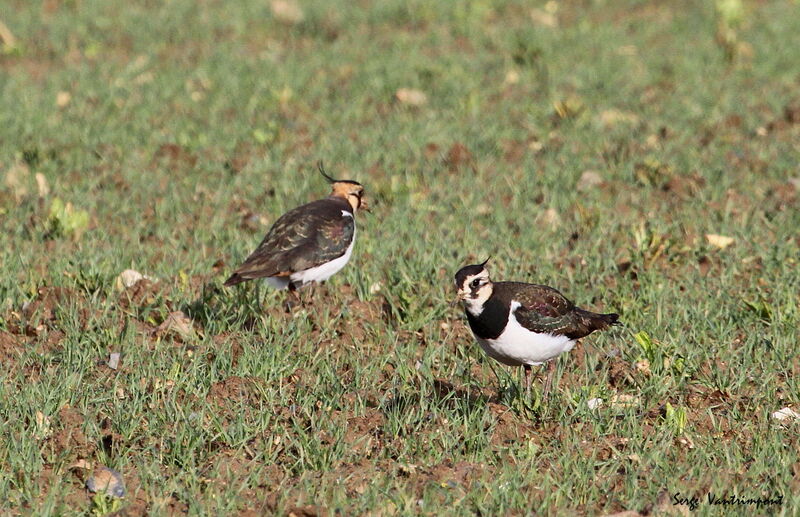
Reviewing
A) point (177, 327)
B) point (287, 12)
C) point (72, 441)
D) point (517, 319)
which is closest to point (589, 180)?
point (517, 319)

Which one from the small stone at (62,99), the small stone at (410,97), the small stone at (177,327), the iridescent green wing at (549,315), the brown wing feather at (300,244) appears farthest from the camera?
the small stone at (410,97)

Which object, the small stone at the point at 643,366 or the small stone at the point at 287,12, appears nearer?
the small stone at the point at 643,366

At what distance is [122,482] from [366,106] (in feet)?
24.0

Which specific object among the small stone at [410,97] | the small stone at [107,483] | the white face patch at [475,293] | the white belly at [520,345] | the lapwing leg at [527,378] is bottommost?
the small stone at [410,97]

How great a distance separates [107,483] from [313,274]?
254 centimetres

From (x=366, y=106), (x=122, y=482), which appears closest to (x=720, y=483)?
(x=122, y=482)

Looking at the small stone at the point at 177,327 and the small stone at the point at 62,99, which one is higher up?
the small stone at the point at 177,327

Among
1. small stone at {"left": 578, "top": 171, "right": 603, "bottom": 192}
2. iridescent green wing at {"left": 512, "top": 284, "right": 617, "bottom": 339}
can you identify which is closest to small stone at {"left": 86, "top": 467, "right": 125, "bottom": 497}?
iridescent green wing at {"left": 512, "top": 284, "right": 617, "bottom": 339}

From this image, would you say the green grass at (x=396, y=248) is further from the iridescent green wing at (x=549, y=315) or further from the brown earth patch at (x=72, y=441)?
the iridescent green wing at (x=549, y=315)

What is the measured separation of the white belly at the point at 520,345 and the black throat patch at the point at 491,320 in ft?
0.08

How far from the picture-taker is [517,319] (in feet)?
18.9

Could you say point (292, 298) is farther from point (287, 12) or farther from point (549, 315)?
point (287, 12)

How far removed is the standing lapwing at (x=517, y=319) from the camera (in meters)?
5.71

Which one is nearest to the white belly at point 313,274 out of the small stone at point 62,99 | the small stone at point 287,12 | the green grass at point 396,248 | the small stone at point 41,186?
the green grass at point 396,248
